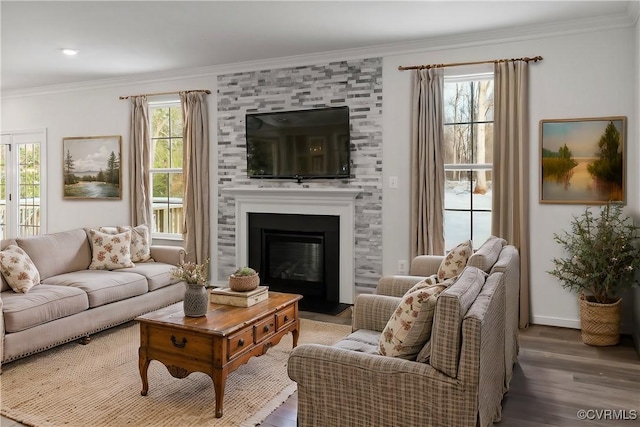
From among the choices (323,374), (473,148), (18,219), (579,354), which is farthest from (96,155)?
(579,354)

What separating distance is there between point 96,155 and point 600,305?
6.14m

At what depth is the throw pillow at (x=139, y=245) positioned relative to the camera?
499cm

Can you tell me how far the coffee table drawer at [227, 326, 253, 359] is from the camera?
2.77 meters

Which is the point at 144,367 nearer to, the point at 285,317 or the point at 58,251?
the point at 285,317

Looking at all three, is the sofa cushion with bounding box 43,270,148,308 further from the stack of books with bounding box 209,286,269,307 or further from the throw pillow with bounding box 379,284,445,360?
the throw pillow with bounding box 379,284,445,360

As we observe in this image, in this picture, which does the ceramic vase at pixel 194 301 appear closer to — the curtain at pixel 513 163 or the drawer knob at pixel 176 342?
the drawer knob at pixel 176 342

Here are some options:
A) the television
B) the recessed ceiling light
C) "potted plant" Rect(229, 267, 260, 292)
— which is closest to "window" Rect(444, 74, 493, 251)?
the television

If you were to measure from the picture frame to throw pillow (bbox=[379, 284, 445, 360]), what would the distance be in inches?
209

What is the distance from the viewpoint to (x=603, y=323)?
3.83m

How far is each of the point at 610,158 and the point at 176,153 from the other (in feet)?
15.6

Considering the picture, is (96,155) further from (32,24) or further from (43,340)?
(43,340)

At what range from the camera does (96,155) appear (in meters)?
6.68

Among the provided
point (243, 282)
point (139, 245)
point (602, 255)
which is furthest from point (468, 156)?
point (139, 245)

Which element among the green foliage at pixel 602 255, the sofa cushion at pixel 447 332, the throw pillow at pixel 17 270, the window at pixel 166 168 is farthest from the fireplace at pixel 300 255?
the sofa cushion at pixel 447 332
